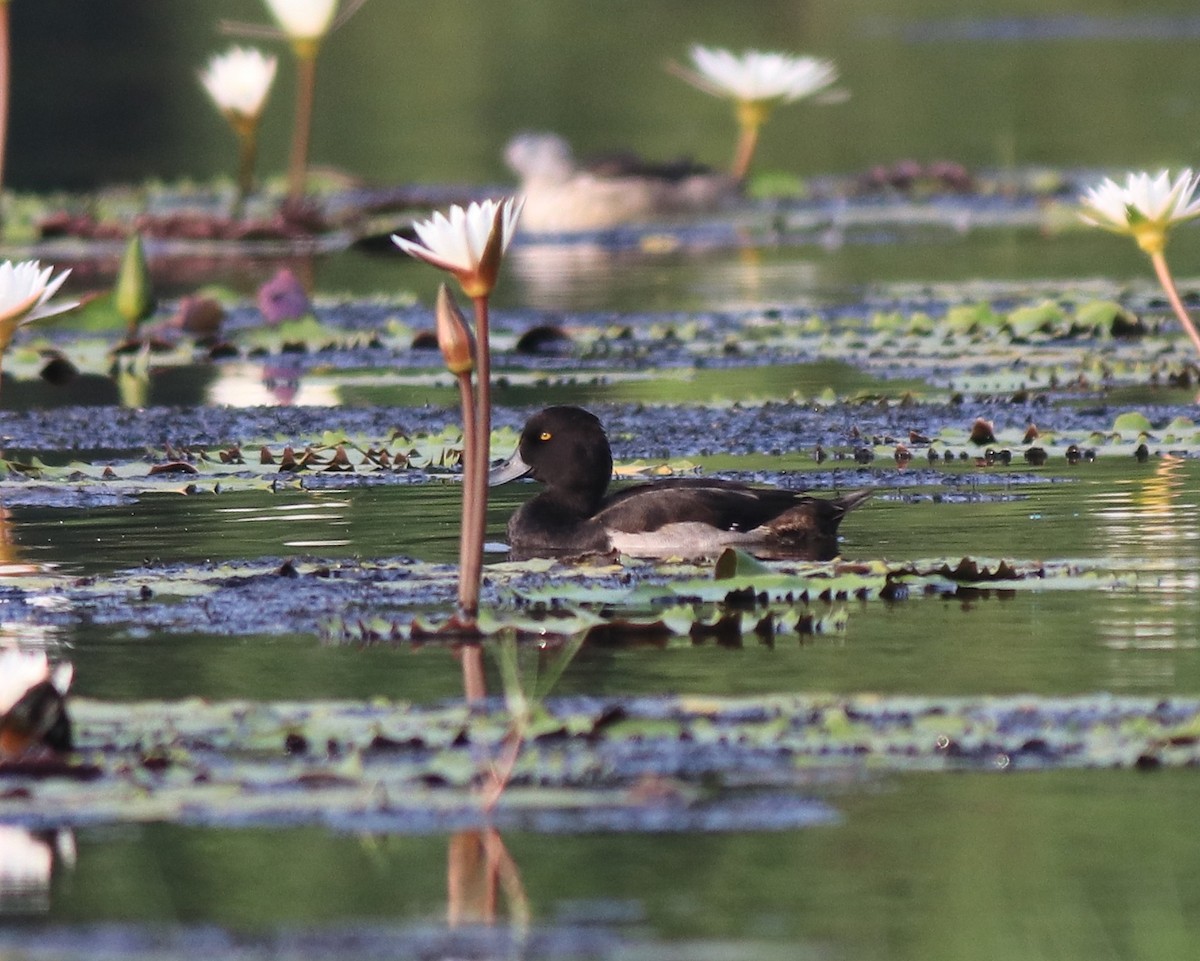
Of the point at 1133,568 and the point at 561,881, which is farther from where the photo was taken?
the point at 1133,568

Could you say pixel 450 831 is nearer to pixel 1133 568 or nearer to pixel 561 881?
pixel 561 881

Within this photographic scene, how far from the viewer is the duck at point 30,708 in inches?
207

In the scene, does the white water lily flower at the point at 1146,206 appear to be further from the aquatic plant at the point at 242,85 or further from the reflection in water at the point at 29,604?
the aquatic plant at the point at 242,85

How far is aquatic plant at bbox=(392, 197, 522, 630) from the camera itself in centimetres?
632

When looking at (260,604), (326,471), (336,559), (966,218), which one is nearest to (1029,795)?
(260,604)

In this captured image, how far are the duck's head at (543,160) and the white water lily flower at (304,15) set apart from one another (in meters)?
5.38

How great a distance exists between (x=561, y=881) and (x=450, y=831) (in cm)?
31

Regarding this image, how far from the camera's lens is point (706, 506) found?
7.89 m

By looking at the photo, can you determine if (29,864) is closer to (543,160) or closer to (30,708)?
(30,708)

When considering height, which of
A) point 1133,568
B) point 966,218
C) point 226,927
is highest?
point 966,218

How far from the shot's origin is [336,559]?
767 centimetres

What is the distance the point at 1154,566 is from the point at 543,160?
50.6 ft

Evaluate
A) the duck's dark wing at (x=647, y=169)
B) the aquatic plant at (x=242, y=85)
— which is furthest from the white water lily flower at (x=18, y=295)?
the duck's dark wing at (x=647, y=169)

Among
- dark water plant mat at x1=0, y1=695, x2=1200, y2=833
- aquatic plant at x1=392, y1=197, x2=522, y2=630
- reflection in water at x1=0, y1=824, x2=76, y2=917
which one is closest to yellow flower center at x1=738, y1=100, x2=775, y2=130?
aquatic plant at x1=392, y1=197, x2=522, y2=630
